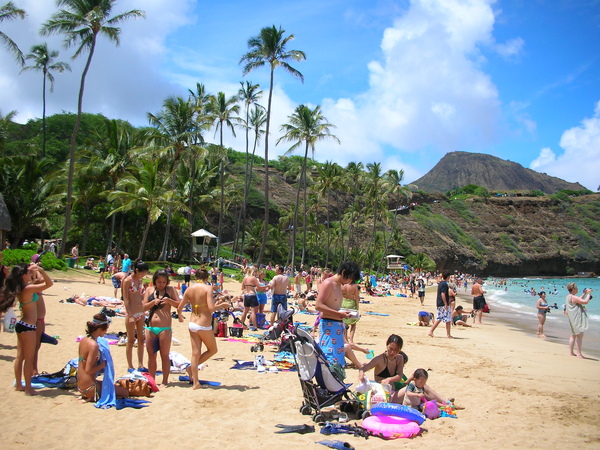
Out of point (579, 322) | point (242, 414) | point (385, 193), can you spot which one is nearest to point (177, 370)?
point (242, 414)

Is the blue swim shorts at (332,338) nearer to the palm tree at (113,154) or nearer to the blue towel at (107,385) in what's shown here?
the blue towel at (107,385)

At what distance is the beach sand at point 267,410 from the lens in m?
4.25

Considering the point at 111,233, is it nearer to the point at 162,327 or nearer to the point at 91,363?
the point at 162,327

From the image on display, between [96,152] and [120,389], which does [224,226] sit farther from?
[120,389]

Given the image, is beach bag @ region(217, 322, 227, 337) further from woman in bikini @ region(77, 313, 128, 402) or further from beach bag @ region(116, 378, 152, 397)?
woman in bikini @ region(77, 313, 128, 402)

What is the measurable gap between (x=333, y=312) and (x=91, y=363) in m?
2.73

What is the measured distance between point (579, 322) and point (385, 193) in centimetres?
3970

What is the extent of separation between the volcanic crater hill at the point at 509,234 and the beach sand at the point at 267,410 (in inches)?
2585

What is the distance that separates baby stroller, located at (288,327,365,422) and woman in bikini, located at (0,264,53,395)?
294 centimetres

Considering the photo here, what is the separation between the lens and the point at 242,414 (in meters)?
5.00

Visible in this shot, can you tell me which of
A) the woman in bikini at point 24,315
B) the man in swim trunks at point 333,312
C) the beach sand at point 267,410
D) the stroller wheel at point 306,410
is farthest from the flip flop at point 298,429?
the woman in bikini at point 24,315

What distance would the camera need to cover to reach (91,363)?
16.4ft

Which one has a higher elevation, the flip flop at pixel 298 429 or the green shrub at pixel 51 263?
the green shrub at pixel 51 263

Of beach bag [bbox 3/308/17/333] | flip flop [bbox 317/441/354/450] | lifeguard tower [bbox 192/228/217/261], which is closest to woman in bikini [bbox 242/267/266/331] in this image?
beach bag [bbox 3/308/17/333]
